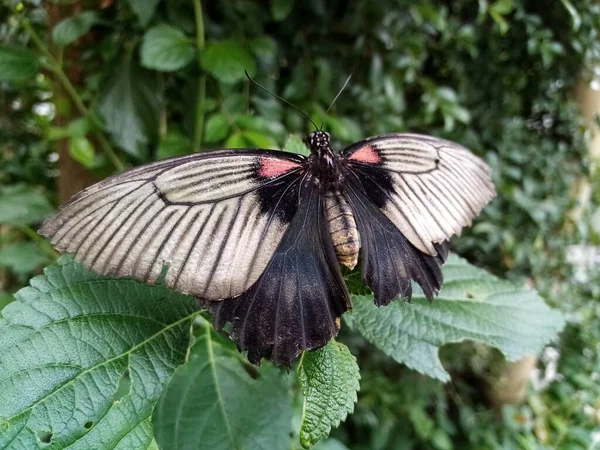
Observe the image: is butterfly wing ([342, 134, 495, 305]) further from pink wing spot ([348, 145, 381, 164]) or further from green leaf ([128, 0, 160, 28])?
green leaf ([128, 0, 160, 28])

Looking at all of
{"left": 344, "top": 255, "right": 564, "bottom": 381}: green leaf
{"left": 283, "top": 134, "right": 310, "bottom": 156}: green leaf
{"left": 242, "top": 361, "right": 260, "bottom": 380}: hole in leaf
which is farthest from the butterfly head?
{"left": 242, "top": 361, "right": 260, "bottom": 380}: hole in leaf

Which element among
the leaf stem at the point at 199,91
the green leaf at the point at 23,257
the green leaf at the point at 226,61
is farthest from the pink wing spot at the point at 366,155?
the green leaf at the point at 23,257

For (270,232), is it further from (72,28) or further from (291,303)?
(72,28)

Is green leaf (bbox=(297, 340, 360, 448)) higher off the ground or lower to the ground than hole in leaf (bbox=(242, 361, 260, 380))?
higher

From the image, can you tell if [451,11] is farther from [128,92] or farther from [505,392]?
[505,392]

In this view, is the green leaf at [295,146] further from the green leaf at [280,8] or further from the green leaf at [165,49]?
the green leaf at [280,8]

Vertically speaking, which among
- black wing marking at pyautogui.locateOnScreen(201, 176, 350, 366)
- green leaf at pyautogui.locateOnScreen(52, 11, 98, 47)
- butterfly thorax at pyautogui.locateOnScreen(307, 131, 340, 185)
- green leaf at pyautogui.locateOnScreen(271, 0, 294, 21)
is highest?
green leaf at pyautogui.locateOnScreen(271, 0, 294, 21)
